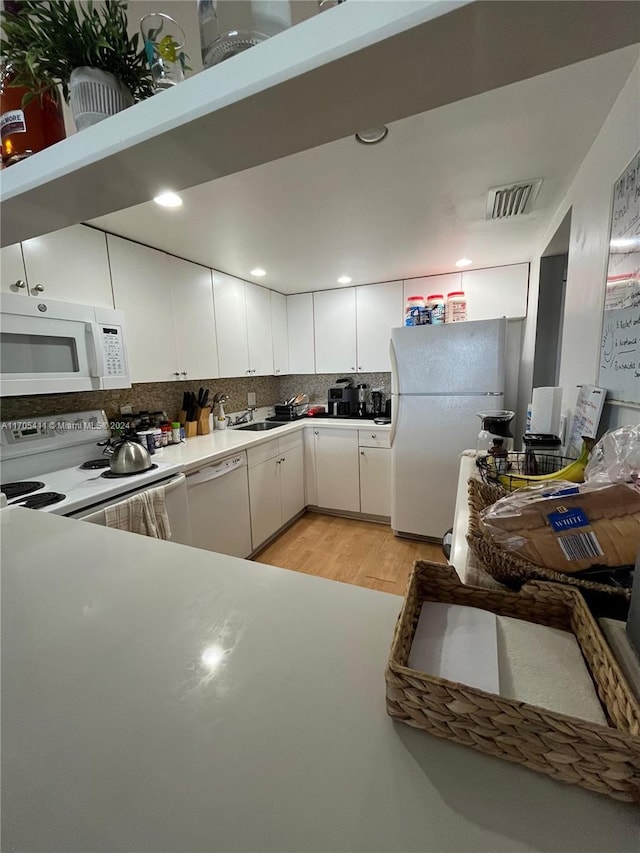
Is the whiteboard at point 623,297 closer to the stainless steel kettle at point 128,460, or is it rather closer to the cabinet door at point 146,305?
the stainless steel kettle at point 128,460

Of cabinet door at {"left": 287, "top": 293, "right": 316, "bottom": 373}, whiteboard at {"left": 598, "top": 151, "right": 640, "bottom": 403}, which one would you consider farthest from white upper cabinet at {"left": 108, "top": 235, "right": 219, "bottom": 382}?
whiteboard at {"left": 598, "top": 151, "right": 640, "bottom": 403}

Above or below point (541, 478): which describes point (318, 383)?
above

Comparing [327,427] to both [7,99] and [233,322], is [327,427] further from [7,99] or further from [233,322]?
[7,99]

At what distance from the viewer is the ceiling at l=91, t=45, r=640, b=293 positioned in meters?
1.06

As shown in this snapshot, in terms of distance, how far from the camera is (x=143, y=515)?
1.53 metres

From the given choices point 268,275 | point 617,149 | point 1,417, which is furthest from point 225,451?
point 617,149

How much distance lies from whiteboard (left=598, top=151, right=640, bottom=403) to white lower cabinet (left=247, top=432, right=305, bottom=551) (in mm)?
1997

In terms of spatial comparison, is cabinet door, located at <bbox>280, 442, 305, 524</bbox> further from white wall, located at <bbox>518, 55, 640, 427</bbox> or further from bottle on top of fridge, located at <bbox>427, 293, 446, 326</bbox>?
white wall, located at <bbox>518, 55, 640, 427</bbox>

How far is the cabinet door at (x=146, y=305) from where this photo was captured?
188 cm

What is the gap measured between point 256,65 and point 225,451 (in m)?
1.90

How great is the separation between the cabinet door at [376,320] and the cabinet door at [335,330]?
0.23 ft

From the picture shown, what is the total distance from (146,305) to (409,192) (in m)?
1.58

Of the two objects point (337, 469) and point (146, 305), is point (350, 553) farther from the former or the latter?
point (146, 305)

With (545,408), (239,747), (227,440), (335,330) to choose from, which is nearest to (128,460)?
(227,440)
